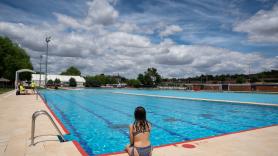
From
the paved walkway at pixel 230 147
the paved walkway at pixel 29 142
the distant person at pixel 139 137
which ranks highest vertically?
the distant person at pixel 139 137

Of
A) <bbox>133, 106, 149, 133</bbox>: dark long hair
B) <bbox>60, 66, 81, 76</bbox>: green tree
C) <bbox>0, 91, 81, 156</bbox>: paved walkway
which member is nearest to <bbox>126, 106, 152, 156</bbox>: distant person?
<bbox>133, 106, 149, 133</bbox>: dark long hair

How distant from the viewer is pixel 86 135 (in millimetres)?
8781

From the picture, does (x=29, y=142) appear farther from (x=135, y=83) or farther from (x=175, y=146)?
(x=135, y=83)

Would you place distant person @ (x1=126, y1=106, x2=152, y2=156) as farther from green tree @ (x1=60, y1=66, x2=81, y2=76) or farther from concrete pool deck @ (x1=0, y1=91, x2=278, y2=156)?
green tree @ (x1=60, y1=66, x2=81, y2=76)

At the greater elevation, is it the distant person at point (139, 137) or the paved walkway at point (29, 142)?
the distant person at point (139, 137)

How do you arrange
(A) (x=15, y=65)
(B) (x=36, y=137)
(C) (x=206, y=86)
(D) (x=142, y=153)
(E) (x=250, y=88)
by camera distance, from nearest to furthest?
(D) (x=142, y=153) < (B) (x=36, y=137) < (A) (x=15, y=65) < (E) (x=250, y=88) < (C) (x=206, y=86)

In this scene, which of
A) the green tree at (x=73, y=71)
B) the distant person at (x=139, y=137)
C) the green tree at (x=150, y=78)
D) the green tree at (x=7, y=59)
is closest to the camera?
the distant person at (x=139, y=137)

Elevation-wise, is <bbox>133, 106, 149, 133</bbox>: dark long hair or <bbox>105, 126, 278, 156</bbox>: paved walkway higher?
<bbox>133, 106, 149, 133</bbox>: dark long hair

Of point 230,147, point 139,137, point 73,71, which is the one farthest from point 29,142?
point 73,71

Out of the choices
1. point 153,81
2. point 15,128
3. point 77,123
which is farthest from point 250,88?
point 15,128

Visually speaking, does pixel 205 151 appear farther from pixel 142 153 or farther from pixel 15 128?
pixel 15 128

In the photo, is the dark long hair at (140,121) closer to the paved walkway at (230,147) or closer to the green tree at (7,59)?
the paved walkway at (230,147)

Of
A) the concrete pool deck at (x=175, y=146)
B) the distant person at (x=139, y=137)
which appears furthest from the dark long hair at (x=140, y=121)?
the concrete pool deck at (x=175, y=146)

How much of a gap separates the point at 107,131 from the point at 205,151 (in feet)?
17.1
